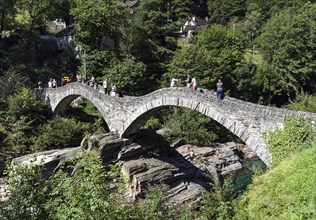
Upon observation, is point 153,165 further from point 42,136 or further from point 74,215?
point 74,215

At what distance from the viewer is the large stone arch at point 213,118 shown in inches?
659

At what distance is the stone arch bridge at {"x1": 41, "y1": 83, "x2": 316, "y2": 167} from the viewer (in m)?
16.5

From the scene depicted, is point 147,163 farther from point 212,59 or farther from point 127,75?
point 212,59

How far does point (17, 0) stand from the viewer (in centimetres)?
4156

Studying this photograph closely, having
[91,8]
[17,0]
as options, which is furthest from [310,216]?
[17,0]

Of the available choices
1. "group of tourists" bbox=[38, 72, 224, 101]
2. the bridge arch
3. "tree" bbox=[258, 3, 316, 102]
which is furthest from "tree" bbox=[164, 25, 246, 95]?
the bridge arch

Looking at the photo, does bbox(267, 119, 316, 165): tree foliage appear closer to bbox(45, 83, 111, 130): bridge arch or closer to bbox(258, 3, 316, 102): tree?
bbox(45, 83, 111, 130): bridge arch

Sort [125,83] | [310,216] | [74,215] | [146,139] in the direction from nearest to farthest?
[74,215], [310,216], [146,139], [125,83]

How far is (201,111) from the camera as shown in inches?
772

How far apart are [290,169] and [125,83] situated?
27.4 meters

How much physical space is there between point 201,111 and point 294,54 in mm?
28013

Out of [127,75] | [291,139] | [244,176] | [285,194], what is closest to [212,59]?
[127,75]

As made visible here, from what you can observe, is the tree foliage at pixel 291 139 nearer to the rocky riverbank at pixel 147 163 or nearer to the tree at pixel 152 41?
the rocky riverbank at pixel 147 163

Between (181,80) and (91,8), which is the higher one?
(91,8)
